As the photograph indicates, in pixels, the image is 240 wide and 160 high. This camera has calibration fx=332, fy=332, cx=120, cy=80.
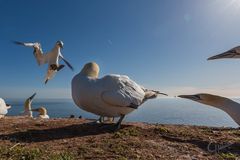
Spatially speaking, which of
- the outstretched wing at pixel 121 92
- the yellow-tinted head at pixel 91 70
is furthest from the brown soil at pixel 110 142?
the yellow-tinted head at pixel 91 70

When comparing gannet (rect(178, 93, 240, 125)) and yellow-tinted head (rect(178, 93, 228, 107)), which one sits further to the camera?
yellow-tinted head (rect(178, 93, 228, 107))

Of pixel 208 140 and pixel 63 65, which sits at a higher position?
pixel 63 65

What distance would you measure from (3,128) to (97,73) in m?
3.05

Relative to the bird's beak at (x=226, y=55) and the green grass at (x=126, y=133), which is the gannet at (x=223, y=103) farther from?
the green grass at (x=126, y=133)

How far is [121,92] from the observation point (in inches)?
347

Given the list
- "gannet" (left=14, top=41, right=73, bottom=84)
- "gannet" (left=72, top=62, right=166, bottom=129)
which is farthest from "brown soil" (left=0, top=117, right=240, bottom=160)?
"gannet" (left=14, top=41, right=73, bottom=84)

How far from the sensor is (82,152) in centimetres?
593

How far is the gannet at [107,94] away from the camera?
28.3ft

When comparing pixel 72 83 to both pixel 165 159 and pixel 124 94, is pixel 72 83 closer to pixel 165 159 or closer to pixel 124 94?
pixel 124 94

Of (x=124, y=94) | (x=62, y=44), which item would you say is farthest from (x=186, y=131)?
(x=62, y=44)

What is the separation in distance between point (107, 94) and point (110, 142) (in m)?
2.01

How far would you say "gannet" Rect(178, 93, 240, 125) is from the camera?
8398mm

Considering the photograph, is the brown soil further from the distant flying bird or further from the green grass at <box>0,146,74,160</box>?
the distant flying bird

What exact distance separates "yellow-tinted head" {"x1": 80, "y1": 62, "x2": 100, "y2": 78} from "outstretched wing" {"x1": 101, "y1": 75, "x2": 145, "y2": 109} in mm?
700
